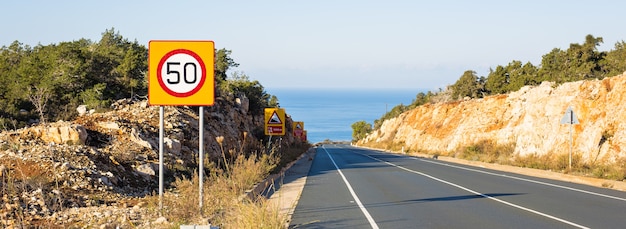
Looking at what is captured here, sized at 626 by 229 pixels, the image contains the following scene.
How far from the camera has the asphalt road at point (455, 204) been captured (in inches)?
499

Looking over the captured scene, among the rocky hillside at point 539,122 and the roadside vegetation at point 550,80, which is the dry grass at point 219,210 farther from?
the rocky hillside at point 539,122

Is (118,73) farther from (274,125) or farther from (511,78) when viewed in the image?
(511,78)

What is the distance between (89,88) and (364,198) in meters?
15.1

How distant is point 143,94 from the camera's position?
29.3 metres

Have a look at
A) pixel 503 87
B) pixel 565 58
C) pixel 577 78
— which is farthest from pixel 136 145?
pixel 503 87

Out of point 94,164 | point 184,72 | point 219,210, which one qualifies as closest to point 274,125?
point 94,164

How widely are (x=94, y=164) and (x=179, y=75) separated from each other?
28.0 feet

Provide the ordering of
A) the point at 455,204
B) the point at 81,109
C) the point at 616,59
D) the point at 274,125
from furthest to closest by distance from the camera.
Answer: the point at 616,59 → the point at 274,125 → the point at 81,109 → the point at 455,204

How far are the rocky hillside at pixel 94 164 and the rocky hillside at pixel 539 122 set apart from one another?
16002 millimetres

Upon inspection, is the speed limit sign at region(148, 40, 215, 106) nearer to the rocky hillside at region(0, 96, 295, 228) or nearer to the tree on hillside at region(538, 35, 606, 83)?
the rocky hillside at region(0, 96, 295, 228)

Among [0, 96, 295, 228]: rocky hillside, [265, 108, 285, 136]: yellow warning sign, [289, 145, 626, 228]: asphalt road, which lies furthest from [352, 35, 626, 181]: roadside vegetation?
[0, 96, 295, 228]: rocky hillside

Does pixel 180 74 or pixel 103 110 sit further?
pixel 103 110

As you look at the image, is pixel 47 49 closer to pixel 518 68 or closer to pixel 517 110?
pixel 517 110

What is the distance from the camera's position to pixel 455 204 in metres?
15.9
